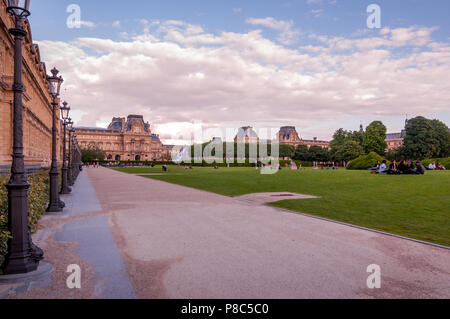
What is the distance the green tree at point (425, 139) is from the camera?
64625mm

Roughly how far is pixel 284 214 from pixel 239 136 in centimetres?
14630

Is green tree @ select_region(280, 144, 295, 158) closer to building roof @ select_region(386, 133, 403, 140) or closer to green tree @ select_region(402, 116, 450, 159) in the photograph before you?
green tree @ select_region(402, 116, 450, 159)

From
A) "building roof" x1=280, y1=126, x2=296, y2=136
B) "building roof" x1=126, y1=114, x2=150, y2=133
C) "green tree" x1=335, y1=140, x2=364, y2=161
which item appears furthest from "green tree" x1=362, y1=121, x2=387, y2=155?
"building roof" x1=126, y1=114, x2=150, y2=133

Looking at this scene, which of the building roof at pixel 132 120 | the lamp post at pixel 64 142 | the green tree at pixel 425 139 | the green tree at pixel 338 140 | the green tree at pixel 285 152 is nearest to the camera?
the lamp post at pixel 64 142

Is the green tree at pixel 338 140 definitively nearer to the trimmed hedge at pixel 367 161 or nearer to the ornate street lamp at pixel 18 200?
the trimmed hedge at pixel 367 161

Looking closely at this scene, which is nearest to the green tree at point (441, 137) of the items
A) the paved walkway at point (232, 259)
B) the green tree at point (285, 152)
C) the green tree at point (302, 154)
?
the green tree at point (302, 154)

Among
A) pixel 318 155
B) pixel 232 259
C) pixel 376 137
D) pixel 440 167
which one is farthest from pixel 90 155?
pixel 232 259

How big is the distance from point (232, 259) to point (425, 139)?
71.5m

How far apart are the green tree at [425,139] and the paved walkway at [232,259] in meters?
66.2

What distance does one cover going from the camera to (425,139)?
6494cm

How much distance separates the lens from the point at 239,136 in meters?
157

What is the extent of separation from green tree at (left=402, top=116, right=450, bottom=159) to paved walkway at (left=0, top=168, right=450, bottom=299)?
6616 cm
